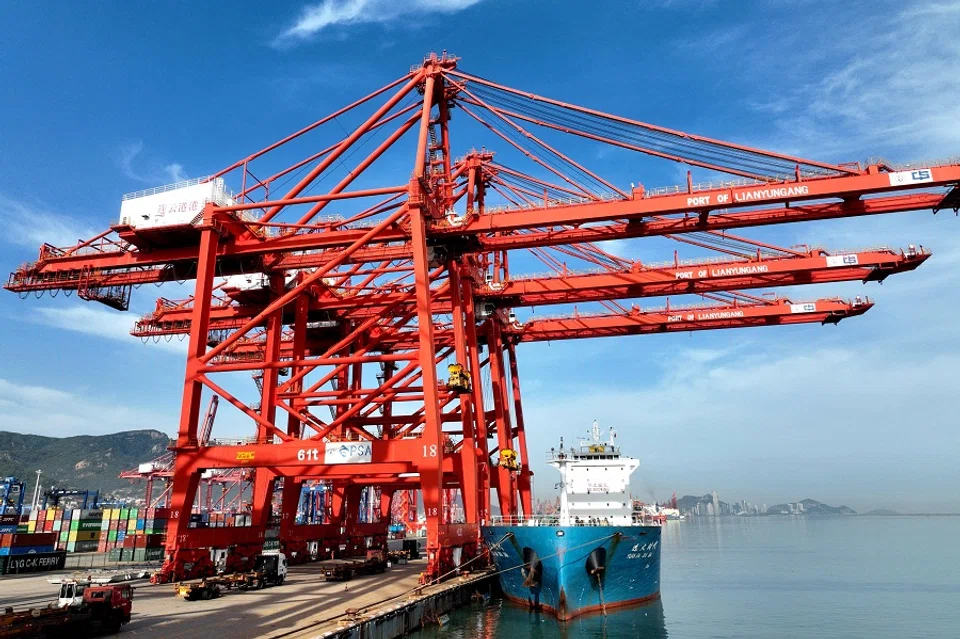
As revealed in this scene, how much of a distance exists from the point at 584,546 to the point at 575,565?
0.77 m

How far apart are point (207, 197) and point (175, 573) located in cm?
1497

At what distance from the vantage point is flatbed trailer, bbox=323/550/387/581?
81.1 ft

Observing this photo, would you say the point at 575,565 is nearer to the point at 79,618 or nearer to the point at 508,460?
the point at 508,460

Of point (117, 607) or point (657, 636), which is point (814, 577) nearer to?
point (657, 636)

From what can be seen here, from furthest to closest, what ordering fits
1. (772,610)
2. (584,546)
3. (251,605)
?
(772,610) < (584,546) < (251,605)

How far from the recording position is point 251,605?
18.4m

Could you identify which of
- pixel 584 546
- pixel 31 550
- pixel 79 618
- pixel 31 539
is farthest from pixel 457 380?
pixel 31 539

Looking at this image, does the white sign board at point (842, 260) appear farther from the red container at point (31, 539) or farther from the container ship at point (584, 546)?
the red container at point (31, 539)

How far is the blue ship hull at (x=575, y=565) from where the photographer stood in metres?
20.2

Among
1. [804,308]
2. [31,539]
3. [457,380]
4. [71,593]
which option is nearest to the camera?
[71,593]

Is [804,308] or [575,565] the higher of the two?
[804,308]

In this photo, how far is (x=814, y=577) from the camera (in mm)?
40312

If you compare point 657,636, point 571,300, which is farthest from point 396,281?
point 657,636

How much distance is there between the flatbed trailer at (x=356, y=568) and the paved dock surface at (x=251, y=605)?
376 mm
